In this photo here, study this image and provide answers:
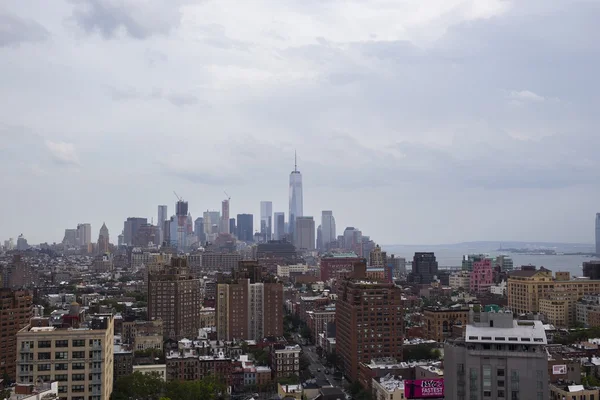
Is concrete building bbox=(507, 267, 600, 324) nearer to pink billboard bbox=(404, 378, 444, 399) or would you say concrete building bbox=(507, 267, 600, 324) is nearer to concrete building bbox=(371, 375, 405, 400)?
concrete building bbox=(371, 375, 405, 400)

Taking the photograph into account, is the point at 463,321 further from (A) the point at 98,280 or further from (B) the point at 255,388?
(A) the point at 98,280

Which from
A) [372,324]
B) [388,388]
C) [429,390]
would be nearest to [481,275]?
[372,324]

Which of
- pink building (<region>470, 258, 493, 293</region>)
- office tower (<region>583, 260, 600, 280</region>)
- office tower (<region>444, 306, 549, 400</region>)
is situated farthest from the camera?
pink building (<region>470, 258, 493, 293</region>)

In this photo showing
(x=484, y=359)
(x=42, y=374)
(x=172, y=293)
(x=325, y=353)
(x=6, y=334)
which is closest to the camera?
(x=484, y=359)

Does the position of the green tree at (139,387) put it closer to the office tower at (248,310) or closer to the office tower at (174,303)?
the office tower at (248,310)

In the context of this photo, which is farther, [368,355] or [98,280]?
[98,280]

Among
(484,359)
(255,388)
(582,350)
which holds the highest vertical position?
(484,359)

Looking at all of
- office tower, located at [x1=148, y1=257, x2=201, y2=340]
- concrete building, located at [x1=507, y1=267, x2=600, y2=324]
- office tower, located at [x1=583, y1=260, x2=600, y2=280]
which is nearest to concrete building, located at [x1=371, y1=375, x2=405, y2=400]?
office tower, located at [x1=148, y1=257, x2=201, y2=340]

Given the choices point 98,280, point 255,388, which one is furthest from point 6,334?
point 98,280
